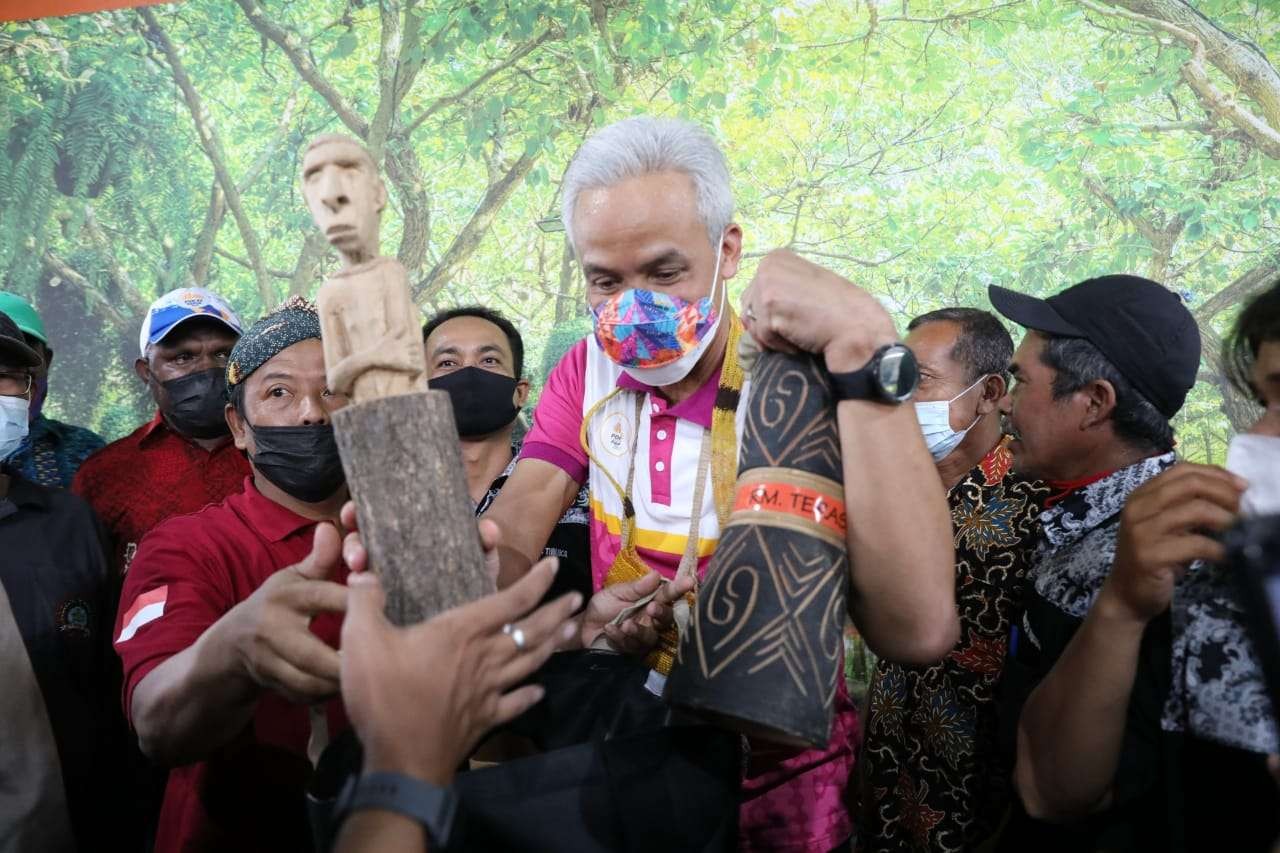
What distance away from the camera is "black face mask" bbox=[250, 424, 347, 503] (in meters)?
2.41

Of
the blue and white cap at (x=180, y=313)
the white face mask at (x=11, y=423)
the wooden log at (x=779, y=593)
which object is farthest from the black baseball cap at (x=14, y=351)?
the wooden log at (x=779, y=593)

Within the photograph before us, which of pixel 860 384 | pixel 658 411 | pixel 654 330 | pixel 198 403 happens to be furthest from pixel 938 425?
pixel 198 403

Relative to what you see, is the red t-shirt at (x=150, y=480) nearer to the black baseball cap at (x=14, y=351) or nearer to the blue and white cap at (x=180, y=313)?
the blue and white cap at (x=180, y=313)

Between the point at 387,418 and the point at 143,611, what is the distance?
1.03 metres

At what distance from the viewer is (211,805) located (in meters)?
2.08

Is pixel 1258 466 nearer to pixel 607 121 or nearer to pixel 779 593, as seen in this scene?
pixel 779 593

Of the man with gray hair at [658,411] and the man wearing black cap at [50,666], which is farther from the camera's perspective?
the man wearing black cap at [50,666]

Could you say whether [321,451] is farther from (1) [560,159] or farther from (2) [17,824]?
(1) [560,159]

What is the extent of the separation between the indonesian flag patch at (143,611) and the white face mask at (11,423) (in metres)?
1.07

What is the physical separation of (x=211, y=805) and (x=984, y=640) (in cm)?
211

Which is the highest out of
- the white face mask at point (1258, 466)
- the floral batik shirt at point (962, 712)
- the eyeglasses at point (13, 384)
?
the white face mask at point (1258, 466)

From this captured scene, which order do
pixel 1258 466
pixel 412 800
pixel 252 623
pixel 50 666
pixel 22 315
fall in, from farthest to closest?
pixel 22 315
pixel 50 666
pixel 252 623
pixel 1258 466
pixel 412 800

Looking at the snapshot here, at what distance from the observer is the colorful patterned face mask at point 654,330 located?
1964mm

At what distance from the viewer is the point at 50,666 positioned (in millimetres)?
2506
